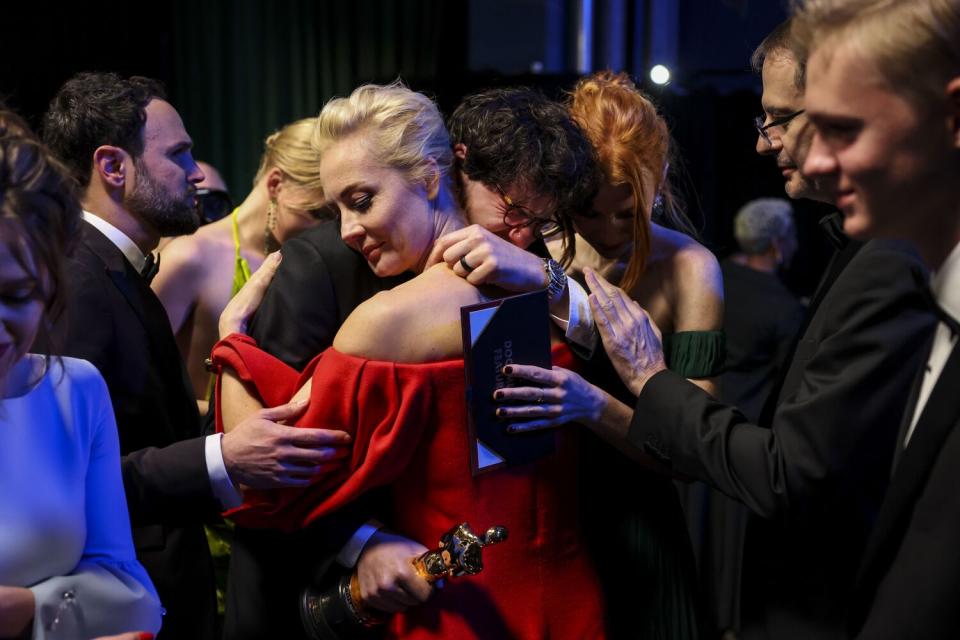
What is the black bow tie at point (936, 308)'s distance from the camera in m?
1.19

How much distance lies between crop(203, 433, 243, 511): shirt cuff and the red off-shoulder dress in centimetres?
12

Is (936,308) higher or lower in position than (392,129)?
lower

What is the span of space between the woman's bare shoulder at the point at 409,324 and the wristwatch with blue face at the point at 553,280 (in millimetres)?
180

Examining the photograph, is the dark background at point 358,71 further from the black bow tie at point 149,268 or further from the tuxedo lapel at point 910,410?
the tuxedo lapel at point 910,410

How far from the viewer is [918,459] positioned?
46.1 inches

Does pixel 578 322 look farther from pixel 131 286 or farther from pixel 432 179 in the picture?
pixel 131 286

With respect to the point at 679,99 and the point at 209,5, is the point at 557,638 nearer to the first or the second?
the point at 679,99

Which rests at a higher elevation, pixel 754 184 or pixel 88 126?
pixel 88 126

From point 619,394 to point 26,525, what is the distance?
1102 mm

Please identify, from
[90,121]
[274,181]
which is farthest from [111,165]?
[274,181]

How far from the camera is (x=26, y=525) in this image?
4.17ft

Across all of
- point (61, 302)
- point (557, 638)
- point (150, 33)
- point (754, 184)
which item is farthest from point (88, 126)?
point (754, 184)

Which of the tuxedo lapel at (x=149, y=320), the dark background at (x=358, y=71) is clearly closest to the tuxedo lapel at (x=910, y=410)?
the tuxedo lapel at (x=149, y=320)

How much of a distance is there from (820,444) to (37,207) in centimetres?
103
